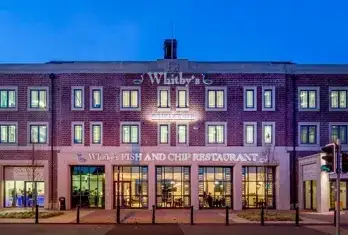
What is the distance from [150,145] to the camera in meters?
46.8

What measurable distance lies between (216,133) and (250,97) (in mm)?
3807

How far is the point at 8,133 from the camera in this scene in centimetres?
4706

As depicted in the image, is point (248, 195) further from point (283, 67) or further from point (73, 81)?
point (73, 81)

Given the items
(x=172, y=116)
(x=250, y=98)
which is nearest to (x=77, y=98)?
(x=172, y=116)

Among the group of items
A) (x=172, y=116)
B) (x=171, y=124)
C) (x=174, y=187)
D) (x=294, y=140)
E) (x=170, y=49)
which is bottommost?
(x=174, y=187)

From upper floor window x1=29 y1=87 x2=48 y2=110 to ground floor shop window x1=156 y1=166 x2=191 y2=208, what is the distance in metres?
10.2

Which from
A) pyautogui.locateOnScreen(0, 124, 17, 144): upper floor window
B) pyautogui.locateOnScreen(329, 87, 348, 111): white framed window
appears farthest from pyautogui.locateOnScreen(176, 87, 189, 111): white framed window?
pyautogui.locateOnScreen(0, 124, 17, 144): upper floor window

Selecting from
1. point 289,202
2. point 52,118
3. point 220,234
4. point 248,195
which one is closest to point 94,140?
point 52,118

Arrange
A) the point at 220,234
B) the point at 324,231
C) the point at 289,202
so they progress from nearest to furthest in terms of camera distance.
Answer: the point at 220,234 < the point at 324,231 < the point at 289,202

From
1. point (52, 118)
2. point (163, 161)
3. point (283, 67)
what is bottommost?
point (163, 161)

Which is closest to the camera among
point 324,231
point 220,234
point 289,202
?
point 220,234

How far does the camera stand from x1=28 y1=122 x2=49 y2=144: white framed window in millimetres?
47000

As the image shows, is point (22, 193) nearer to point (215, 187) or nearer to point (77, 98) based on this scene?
point (77, 98)

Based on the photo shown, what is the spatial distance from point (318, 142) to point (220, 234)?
21647mm
